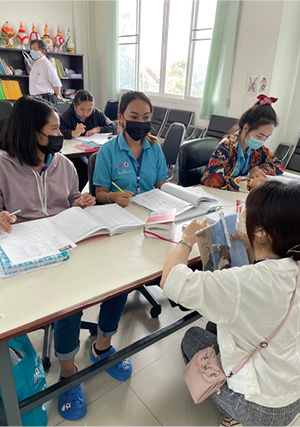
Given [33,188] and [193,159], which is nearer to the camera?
[33,188]

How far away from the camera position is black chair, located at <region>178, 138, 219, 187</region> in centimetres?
203

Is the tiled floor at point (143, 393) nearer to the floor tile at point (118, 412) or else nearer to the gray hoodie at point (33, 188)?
the floor tile at point (118, 412)

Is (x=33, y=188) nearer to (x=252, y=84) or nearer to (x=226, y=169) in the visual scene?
(x=226, y=169)

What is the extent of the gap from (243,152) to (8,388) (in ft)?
5.94

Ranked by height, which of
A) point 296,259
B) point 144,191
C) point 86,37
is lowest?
point 144,191

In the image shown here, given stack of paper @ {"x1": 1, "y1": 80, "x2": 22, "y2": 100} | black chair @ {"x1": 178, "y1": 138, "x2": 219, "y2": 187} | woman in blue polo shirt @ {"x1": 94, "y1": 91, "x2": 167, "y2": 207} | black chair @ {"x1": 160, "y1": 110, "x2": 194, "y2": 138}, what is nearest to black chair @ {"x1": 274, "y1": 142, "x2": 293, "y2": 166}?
black chair @ {"x1": 160, "y1": 110, "x2": 194, "y2": 138}

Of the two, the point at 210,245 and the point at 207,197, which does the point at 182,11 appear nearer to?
the point at 207,197

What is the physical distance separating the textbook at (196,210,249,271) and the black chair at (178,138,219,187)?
0.96 meters

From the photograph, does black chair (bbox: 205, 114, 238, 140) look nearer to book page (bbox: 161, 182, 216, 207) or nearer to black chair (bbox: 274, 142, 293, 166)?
black chair (bbox: 274, 142, 293, 166)

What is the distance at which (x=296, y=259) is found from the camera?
2.72 ft

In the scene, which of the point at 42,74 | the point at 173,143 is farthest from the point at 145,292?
the point at 42,74

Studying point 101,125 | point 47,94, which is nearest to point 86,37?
point 47,94

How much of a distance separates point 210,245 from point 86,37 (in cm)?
626

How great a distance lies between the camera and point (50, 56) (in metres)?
5.42
